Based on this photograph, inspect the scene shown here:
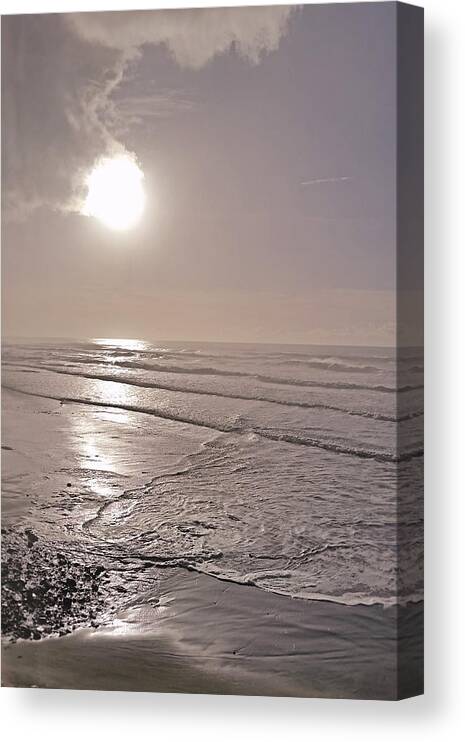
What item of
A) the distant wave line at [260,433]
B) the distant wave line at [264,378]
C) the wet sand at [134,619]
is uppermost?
the distant wave line at [264,378]

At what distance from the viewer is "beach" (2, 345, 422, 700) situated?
3.14m

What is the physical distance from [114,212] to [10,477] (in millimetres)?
862

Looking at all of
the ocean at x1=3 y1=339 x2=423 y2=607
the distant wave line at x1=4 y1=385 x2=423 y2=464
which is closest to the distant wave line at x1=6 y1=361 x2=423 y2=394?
the ocean at x1=3 y1=339 x2=423 y2=607

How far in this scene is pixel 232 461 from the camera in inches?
126

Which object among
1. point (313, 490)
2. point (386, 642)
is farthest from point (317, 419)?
point (386, 642)

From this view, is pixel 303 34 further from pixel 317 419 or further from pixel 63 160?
pixel 317 419

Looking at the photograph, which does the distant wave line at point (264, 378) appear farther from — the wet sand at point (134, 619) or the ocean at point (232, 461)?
the wet sand at point (134, 619)

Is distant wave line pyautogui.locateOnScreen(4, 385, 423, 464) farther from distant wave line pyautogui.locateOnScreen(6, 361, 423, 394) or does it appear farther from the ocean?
distant wave line pyautogui.locateOnScreen(6, 361, 423, 394)

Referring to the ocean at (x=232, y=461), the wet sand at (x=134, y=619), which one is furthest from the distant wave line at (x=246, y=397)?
the wet sand at (x=134, y=619)

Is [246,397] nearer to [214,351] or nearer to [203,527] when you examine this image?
[214,351]

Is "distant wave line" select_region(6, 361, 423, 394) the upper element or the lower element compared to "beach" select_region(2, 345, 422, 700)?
upper

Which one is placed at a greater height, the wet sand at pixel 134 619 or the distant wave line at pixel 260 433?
the distant wave line at pixel 260 433

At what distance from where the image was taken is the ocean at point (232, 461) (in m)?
3.14

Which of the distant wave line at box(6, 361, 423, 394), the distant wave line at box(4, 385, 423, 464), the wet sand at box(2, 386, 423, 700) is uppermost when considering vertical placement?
the distant wave line at box(6, 361, 423, 394)
